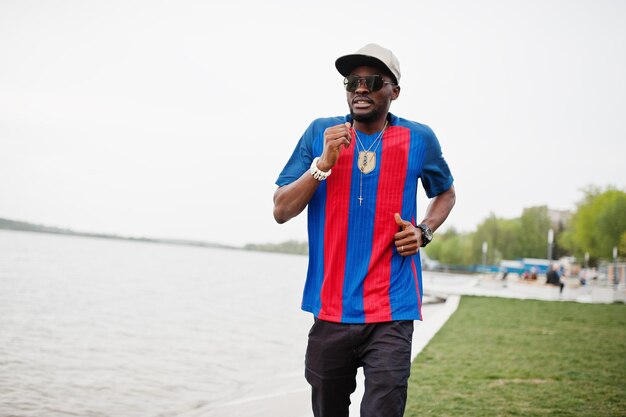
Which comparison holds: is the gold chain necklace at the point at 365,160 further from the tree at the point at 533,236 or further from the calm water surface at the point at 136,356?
the tree at the point at 533,236

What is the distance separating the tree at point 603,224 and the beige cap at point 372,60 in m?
68.2

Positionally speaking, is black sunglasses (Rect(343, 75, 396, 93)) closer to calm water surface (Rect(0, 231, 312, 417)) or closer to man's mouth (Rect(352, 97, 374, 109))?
man's mouth (Rect(352, 97, 374, 109))

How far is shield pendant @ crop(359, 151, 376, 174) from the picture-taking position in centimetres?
305

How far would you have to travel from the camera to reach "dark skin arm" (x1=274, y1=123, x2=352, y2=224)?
277 cm

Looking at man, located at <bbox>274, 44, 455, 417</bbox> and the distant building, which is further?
the distant building

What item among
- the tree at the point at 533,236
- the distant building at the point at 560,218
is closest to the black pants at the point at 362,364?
the distant building at the point at 560,218

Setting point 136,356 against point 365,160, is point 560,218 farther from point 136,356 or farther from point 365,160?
point 365,160

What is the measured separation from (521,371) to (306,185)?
19.6 feet

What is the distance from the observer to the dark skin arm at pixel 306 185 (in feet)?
9.10

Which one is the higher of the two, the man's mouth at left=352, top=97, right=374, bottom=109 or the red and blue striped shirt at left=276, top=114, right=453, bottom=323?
the man's mouth at left=352, top=97, right=374, bottom=109

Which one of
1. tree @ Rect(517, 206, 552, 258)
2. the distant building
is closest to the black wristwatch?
the distant building

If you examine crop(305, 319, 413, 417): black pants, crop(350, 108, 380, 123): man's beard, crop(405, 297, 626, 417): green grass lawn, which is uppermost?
crop(350, 108, 380, 123): man's beard

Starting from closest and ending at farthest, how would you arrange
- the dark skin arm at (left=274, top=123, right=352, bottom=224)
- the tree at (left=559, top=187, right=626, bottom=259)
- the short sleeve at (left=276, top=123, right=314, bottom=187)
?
the dark skin arm at (left=274, top=123, right=352, bottom=224) → the short sleeve at (left=276, top=123, right=314, bottom=187) → the tree at (left=559, top=187, right=626, bottom=259)

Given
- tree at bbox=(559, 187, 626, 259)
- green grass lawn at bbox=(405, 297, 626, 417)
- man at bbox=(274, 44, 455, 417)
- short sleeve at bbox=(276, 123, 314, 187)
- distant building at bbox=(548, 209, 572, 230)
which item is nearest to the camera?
man at bbox=(274, 44, 455, 417)
